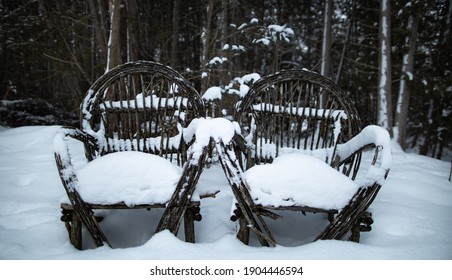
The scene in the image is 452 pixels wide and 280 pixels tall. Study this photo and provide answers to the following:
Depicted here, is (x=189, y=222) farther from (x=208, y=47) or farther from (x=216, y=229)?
(x=208, y=47)

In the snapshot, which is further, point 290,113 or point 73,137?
point 290,113

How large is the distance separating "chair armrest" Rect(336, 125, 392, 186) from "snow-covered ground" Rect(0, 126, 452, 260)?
1.07 ft

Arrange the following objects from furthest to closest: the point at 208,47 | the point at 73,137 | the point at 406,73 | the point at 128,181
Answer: the point at 406,73
the point at 208,47
the point at 73,137
the point at 128,181

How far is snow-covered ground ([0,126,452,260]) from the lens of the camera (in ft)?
3.83

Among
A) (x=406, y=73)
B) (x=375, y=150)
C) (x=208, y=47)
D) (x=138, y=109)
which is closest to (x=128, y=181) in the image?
(x=138, y=109)

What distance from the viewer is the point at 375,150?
1312mm

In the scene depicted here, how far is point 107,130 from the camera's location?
1.84 meters

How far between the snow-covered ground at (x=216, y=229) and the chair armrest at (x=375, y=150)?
12.8 inches

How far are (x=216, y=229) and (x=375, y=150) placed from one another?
939 millimetres

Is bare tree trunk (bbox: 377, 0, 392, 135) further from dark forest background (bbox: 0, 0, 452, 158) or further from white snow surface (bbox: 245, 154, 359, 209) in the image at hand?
white snow surface (bbox: 245, 154, 359, 209)

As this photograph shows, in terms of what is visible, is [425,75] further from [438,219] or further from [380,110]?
[438,219]

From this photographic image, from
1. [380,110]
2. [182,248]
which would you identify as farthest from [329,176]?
[380,110]

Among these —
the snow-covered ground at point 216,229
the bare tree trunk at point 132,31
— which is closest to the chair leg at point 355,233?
the snow-covered ground at point 216,229

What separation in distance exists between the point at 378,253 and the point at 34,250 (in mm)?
1561
